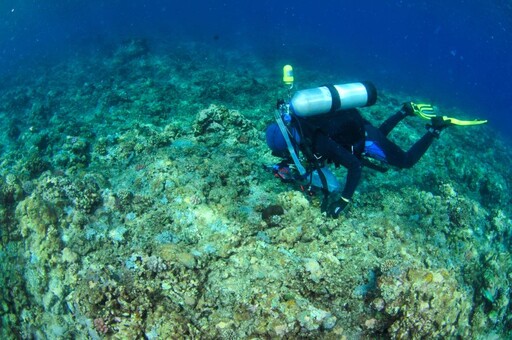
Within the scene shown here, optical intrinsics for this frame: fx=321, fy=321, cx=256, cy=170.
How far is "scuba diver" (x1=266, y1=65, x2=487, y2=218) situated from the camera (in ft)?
17.4

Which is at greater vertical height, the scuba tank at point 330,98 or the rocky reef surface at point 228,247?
the scuba tank at point 330,98

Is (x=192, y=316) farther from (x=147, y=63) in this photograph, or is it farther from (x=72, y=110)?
(x=147, y=63)

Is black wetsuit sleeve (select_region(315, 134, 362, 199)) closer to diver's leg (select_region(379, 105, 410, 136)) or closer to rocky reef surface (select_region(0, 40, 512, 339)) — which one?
rocky reef surface (select_region(0, 40, 512, 339))

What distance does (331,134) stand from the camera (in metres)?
5.43

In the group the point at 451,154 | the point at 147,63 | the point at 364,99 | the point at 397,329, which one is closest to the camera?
the point at 397,329

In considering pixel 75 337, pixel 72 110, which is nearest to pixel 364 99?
pixel 75 337

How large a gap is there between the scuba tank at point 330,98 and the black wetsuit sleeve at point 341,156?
48 centimetres

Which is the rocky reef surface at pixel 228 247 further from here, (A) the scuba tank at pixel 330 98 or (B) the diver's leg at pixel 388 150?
(A) the scuba tank at pixel 330 98

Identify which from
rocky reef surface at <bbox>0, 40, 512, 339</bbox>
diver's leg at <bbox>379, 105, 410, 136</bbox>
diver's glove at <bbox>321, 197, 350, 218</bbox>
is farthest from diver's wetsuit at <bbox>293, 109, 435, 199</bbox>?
diver's leg at <bbox>379, 105, 410, 136</bbox>

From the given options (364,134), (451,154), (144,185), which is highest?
(364,134)

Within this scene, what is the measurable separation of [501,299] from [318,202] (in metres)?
3.72

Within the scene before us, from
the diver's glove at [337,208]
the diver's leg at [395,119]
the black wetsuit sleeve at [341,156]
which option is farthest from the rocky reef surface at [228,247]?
the diver's leg at [395,119]

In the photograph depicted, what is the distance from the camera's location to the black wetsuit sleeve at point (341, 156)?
5.27 m

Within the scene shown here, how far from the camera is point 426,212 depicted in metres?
6.79
